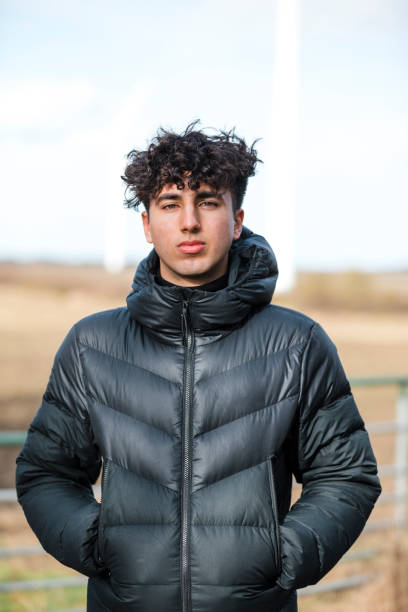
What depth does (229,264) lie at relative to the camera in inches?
51.5

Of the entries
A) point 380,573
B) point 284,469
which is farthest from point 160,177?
point 380,573

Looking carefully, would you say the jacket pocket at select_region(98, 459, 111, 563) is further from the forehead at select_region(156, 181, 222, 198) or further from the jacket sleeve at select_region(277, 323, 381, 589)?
the forehead at select_region(156, 181, 222, 198)

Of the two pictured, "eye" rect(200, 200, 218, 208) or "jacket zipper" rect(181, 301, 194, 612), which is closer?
"jacket zipper" rect(181, 301, 194, 612)

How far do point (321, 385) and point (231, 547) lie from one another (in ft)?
1.01

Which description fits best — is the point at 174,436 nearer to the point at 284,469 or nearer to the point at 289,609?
the point at 284,469

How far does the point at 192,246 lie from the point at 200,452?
346 mm

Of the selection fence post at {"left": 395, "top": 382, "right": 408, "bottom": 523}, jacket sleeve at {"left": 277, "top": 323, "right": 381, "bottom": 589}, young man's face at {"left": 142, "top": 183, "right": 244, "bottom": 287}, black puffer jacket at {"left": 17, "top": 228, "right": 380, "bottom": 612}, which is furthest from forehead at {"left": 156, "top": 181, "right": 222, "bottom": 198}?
fence post at {"left": 395, "top": 382, "right": 408, "bottom": 523}

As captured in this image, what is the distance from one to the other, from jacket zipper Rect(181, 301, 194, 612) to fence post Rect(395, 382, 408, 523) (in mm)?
2269

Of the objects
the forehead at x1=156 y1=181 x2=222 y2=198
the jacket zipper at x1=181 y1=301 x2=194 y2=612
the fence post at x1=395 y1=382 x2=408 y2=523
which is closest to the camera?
the jacket zipper at x1=181 y1=301 x2=194 y2=612

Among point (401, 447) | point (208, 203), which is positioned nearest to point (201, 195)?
point (208, 203)

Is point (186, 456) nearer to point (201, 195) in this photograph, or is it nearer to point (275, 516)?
point (275, 516)

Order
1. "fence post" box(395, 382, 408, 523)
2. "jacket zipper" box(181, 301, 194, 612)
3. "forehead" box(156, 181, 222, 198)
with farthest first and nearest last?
1. "fence post" box(395, 382, 408, 523)
2. "forehead" box(156, 181, 222, 198)
3. "jacket zipper" box(181, 301, 194, 612)

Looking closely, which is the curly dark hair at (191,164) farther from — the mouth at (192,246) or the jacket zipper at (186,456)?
the jacket zipper at (186,456)

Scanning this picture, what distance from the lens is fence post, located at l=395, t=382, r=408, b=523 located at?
3.40m
